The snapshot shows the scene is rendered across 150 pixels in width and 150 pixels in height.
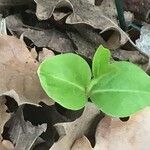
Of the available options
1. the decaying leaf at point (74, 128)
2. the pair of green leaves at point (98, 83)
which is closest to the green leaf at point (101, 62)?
the pair of green leaves at point (98, 83)

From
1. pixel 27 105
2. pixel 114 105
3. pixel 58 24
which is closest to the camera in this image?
pixel 114 105

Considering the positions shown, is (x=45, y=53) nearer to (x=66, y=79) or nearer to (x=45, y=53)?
(x=45, y=53)

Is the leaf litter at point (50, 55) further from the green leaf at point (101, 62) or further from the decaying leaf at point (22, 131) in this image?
the green leaf at point (101, 62)

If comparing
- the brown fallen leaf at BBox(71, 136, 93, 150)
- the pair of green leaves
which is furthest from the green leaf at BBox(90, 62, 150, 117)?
the brown fallen leaf at BBox(71, 136, 93, 150)

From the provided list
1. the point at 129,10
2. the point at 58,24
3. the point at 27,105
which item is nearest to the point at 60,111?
the point at 27,105

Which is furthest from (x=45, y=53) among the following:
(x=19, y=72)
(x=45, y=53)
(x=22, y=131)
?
(x=22, y=131)

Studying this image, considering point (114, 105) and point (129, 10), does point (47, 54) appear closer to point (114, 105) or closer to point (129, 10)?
point (114, 105)
